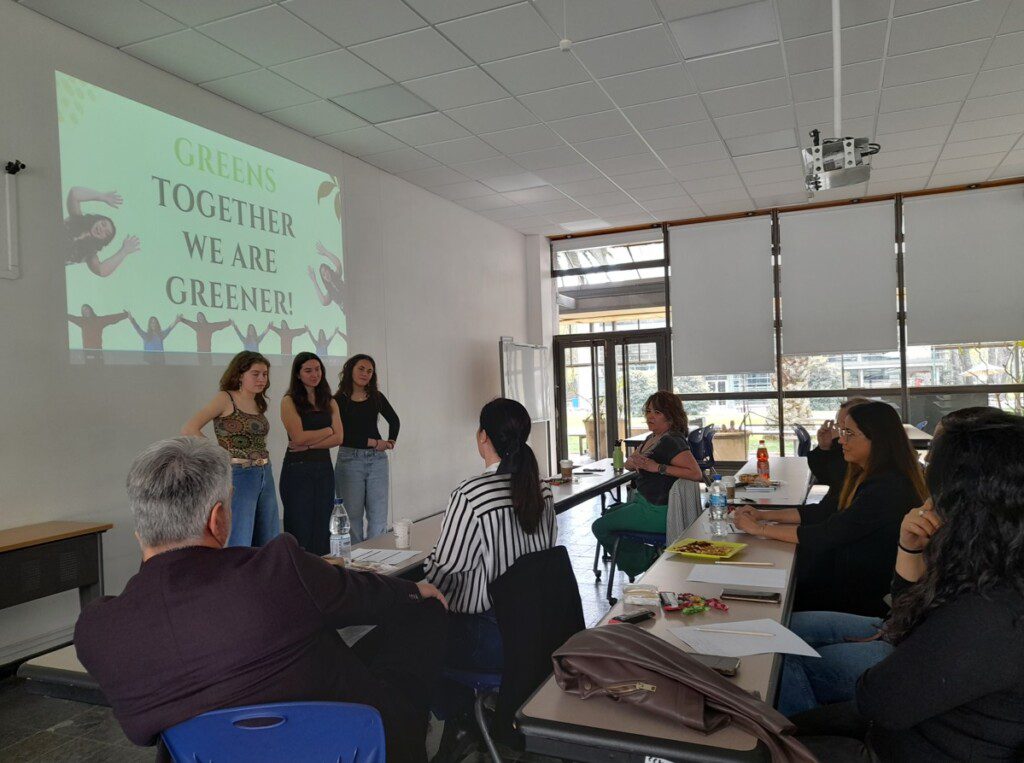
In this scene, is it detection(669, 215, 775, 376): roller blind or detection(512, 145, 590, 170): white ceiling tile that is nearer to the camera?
detection(512, 145, 590, 170): white ceiling tile

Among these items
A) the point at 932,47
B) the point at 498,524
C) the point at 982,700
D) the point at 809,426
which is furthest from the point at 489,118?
the point at 809,426

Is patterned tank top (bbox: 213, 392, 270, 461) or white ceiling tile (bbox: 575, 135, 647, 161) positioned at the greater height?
white ceiling tile (bbox: 575, 135, 647, 161)

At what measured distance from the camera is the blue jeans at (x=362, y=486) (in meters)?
4.73

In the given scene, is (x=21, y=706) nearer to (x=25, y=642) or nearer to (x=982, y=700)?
(x=25, y=642)

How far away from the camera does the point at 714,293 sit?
9031 mm

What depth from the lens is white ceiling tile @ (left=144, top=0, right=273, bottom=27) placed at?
3.66 meters

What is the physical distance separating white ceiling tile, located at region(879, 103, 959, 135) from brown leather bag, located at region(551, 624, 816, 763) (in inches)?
220

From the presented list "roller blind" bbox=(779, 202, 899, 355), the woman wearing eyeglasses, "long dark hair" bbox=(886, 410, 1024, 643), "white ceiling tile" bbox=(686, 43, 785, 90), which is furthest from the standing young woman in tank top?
"roller blind" bbox=(779, 202, 899, 355)

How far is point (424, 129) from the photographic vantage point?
5.56 metres

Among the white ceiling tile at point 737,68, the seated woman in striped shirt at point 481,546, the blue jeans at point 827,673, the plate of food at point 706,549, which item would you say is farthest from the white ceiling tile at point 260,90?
the blue jeans at point 827,673

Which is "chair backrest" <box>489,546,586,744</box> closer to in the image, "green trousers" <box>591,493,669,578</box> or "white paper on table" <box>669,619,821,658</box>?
"white paper on table" <box>669,619,821,658</box>

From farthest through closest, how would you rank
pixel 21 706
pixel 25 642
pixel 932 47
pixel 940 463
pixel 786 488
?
pixel 932 47
pixel 786 488
pixel 25 642
pixel 21 706
pixel 940 463

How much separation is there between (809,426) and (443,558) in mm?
7580

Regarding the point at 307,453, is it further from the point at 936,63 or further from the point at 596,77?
the point at 936,63
